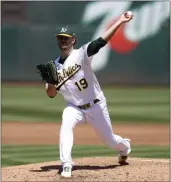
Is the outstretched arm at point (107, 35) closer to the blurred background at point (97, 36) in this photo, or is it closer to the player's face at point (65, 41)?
the player's face at point (65, 41)

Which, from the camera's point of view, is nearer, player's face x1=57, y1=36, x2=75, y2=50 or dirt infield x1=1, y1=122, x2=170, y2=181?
dirt infield x1=1, y1=122, x2=170, y2=181

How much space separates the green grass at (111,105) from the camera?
15746mm

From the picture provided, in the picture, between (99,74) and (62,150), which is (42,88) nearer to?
(99,74)

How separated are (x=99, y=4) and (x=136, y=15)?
1.68 m

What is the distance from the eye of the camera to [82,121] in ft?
24.3

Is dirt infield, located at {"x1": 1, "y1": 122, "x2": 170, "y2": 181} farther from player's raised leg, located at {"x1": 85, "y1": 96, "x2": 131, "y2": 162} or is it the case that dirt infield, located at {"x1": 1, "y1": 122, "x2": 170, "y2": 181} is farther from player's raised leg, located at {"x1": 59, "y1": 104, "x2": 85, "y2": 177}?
player's raised leg, located at {"x1": 85, "y1": 96, "x2": 131, "y2": 162}

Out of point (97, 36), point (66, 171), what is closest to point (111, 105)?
point (97, 36)

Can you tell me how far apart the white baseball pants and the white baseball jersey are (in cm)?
12

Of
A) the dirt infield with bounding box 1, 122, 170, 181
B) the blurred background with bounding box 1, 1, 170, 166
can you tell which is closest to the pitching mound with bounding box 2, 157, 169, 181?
the dirt infield with bounding box 1, 122, 170, 181

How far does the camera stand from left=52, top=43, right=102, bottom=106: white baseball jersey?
7.21 metres

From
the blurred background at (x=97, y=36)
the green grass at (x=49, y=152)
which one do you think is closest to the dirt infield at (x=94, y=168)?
the green grass at (x=49, y=152)

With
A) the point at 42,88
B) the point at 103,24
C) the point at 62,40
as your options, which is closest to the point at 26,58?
the point at 42,88

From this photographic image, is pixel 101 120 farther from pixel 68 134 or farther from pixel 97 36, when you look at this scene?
pixel 97 36

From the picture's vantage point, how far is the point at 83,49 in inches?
284
